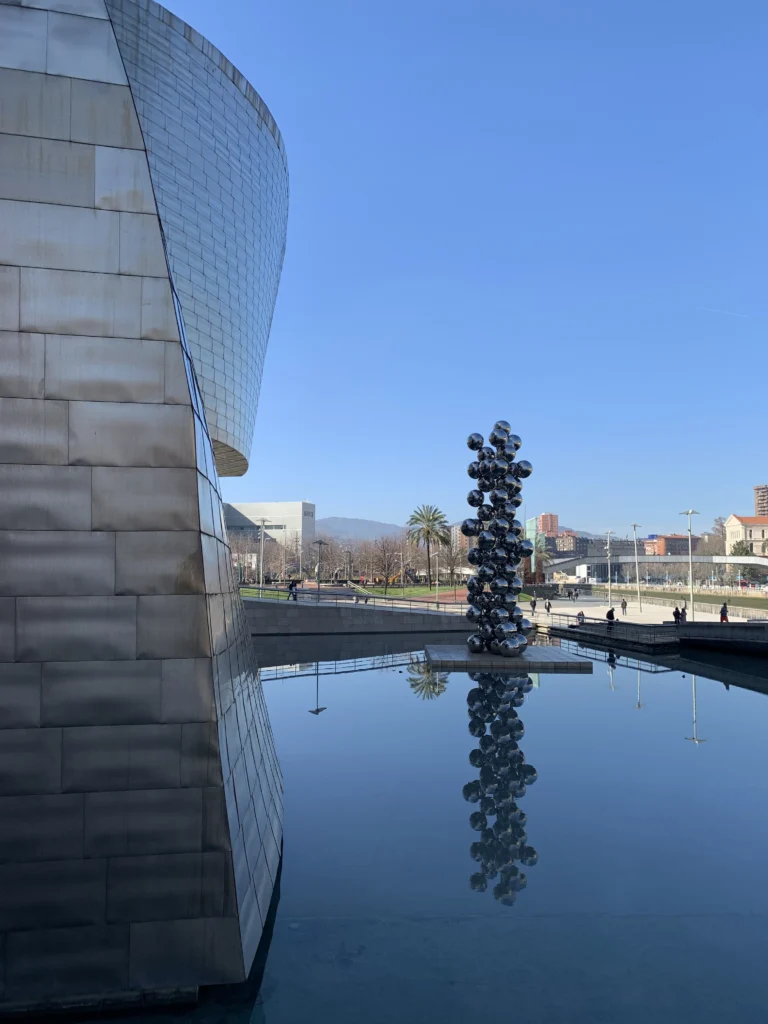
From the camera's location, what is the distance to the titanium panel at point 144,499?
17.0 ft

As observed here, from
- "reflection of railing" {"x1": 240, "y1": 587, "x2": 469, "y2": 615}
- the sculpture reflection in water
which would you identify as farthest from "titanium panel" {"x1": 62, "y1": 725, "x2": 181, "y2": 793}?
"reflection of railing" {"x1": 240, "y1": 587, "x2": 469, "y2": 615}

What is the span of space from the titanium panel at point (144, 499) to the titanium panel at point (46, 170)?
7.00 ft

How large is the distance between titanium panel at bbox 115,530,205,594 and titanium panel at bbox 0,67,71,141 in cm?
320

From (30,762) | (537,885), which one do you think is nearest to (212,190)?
(30,762)

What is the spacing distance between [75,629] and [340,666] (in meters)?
18.8

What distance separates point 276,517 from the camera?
455 ft

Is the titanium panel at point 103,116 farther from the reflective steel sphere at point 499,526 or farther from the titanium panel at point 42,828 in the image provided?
the reflective steel sphere at point 499,526

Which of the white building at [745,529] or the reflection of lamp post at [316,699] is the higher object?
the white building at [745,529]

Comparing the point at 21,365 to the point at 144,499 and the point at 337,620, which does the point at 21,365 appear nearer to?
the point at 144,499

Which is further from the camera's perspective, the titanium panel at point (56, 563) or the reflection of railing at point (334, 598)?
the reflection of railing at point (334, 598)

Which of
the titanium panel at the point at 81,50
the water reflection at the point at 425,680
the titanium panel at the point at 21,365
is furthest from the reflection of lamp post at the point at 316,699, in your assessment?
the titanium panel at the point at 81,50

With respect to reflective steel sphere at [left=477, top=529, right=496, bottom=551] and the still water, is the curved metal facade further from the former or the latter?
the still water

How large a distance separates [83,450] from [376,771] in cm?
782

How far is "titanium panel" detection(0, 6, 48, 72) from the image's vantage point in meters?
5.44
